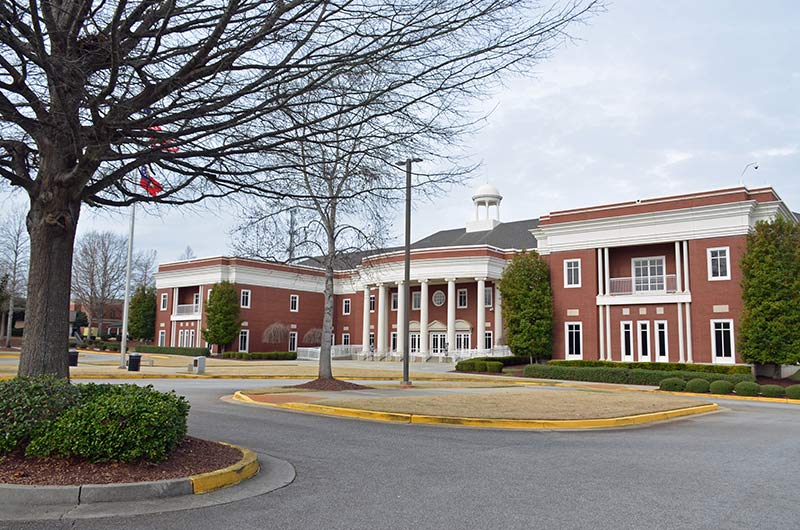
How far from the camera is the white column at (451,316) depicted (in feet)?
167

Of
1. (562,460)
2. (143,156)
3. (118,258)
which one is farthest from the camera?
(118,258)

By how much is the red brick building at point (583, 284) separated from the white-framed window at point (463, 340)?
0.28 ft

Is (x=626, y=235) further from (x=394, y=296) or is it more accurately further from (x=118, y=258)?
(x=118, y=258)

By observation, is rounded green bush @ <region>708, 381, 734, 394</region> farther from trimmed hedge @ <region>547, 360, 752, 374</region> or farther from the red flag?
the red flag

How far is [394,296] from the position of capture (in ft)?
196

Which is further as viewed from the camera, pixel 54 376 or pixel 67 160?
pixel 67 160

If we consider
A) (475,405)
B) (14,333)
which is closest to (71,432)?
(475,405)

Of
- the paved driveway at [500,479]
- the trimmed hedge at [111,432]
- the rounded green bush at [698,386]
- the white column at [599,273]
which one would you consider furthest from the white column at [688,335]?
the trimmed hedge at [111,432]

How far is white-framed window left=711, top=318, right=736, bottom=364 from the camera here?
35500 millimetres

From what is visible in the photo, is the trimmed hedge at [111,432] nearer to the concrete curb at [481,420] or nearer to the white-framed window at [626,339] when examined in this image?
the concrete curb at [481,420]

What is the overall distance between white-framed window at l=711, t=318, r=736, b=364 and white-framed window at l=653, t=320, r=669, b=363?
2795 millimetres

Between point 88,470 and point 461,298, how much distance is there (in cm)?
4968

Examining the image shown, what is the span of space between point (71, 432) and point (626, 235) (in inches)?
1504

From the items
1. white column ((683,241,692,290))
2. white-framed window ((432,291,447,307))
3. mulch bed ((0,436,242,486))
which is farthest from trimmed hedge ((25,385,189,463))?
white-framed window ((432,291,447,307))
